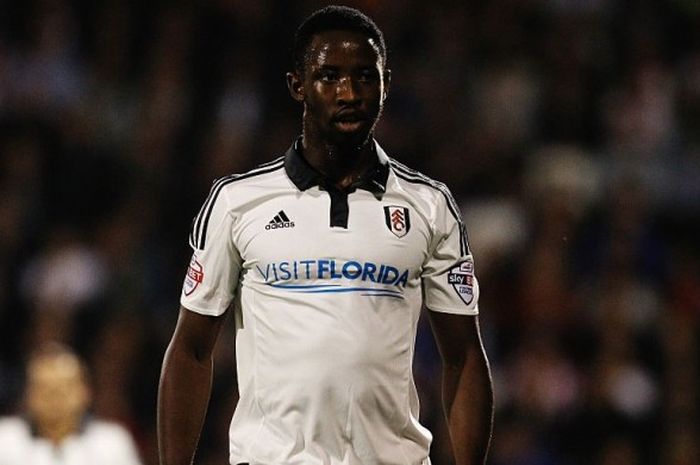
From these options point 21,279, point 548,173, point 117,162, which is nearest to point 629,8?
point 548,173

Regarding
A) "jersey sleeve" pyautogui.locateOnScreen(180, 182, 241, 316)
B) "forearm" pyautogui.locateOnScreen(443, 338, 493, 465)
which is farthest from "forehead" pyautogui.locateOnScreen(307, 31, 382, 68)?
"forearm" pyautogui.locateOnScreen(443, 338, 493, 465)

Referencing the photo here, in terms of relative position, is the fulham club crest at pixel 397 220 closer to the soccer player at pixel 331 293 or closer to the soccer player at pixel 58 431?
the soccer player at pixel 331 293

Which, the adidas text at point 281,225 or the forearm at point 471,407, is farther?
the forearm at point 471,407

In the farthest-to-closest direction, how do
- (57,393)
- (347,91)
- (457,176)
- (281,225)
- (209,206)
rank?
(457,176) < (57,393) < (209,206) < (281,225) < (347,91)

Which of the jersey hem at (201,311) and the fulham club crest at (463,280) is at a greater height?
the fulham club crest at (463,280)

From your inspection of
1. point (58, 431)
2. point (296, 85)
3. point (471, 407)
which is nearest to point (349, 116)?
point (296, 85)

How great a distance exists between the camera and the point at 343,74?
374 centimetres

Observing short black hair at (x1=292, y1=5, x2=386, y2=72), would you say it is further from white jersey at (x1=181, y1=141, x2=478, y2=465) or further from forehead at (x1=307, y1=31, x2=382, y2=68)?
white jersey at (x1=181, y1=141, x2=478, y2=465)

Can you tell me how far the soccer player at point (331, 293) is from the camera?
12.3ft

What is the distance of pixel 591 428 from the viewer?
807 cm

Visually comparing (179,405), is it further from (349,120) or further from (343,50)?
(343,50)

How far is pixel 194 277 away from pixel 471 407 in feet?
2.66

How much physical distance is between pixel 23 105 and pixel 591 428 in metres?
3.95

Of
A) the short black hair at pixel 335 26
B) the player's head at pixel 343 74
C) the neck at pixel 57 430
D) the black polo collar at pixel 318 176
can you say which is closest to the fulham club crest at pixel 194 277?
the black polo collar at pixel 318 176
